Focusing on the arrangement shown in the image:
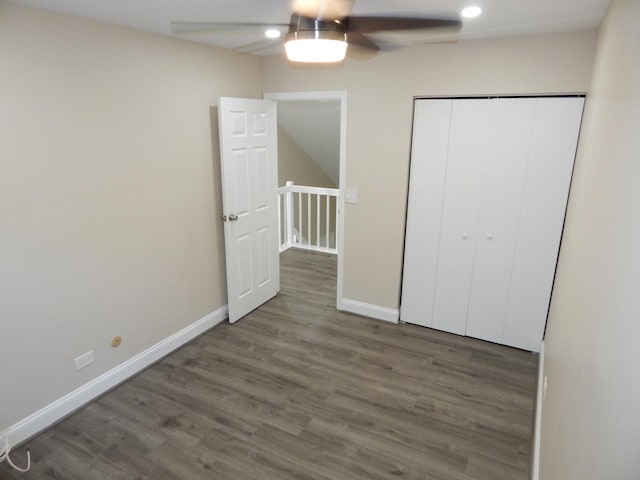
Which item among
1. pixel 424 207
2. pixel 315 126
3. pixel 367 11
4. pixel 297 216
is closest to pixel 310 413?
pixel 424 207

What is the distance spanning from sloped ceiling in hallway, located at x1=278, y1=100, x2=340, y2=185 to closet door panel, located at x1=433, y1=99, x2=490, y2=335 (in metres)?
1.96

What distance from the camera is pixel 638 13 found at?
3.95 ft

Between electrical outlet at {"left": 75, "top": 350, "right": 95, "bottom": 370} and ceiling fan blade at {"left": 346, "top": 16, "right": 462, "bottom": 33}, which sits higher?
ceiling fan blade at {"left": 346, "top": 16, "right": 462, "bottom": 33}

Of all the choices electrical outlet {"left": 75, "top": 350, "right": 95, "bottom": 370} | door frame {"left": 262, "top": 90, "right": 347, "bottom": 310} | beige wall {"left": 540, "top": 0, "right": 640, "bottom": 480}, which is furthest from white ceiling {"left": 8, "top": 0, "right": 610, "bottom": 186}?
electrical outlet {"left": 75, "top": 350, "right": 95, "bottom": 370}

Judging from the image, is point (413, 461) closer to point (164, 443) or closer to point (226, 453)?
point (226, 453)

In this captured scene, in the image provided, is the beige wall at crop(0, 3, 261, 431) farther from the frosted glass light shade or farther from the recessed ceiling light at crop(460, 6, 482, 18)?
the recessed ceiling light at crop(460, 6, 482, 18)

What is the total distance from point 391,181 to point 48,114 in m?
2.50

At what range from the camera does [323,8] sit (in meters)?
1.59

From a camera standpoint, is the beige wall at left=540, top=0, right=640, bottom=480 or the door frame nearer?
the beige wall at left=540, top=0, right=640, bottom=480

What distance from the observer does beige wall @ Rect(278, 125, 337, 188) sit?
6.36m

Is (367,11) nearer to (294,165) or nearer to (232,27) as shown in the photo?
(232,27)

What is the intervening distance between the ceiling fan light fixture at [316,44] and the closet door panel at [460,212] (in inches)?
69.5

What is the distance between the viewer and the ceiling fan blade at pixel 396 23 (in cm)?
161

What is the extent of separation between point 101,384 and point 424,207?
281 centimetres
